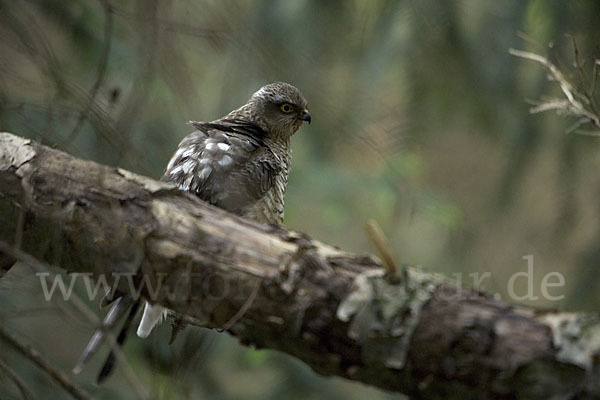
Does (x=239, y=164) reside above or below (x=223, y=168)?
above

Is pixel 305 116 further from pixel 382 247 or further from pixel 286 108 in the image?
pixel 382 247

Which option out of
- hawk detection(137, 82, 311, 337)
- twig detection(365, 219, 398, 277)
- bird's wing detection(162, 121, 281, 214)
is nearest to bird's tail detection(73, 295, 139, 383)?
hawk detection(137, 82, 311, 337)

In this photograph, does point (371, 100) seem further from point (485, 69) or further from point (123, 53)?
point (123, 53)

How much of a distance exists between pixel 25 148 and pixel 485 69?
3446 mm

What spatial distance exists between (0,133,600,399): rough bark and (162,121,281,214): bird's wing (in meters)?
Result: 1.25

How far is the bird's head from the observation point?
495cm

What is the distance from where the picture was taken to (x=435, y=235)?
8.66m

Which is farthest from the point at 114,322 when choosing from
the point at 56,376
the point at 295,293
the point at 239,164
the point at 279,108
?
the point at 279,108

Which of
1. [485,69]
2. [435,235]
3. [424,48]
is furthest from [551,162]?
[435,235]

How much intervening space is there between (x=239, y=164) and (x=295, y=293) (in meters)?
1.96

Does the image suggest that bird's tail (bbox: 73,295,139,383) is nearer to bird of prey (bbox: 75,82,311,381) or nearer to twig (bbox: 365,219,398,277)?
bird of prey (bbox: 75,82,311,381)

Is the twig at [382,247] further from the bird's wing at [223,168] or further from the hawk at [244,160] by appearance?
the bird's wing at [223,168]

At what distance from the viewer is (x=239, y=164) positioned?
4078 millimetres

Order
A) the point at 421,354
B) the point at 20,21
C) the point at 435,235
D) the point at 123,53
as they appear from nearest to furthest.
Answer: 1. the point at 421,354
2. the point at 20,21
3. the point at 123,53
4. the point at 435,235
